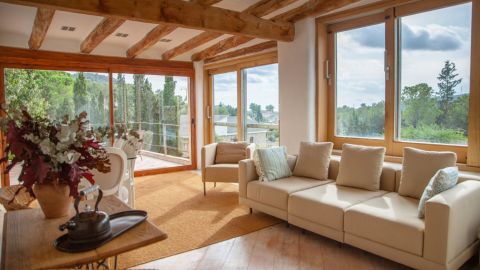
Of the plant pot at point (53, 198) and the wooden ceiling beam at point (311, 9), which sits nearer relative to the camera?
the plant pot at point (53, 198)

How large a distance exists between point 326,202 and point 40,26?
13.2ft

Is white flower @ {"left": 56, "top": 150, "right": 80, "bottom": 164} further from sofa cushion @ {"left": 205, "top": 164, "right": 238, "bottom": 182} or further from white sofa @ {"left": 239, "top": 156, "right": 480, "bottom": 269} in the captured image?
sofa cushion @ {"left": 205, "top": 164, "right": 238, "bottom": 182}

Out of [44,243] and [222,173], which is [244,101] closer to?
[222,173]

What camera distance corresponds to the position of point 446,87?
3652 mm

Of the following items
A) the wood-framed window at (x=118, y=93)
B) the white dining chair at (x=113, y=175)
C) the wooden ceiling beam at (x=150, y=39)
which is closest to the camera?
the white dining chair at (x=113, y=175)

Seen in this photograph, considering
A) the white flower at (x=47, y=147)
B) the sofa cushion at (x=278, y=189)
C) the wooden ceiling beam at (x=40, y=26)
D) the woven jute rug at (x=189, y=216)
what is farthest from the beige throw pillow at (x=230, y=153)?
the white flower at (x=47, y=147)

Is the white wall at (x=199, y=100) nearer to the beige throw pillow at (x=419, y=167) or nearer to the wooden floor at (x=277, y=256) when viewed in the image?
the wooden floor at (x=277, y=256)

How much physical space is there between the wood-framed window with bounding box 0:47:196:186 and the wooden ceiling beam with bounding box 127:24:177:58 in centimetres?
36

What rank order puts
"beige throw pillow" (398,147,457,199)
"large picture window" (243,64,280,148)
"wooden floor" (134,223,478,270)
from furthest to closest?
1. "large picture window" (243,64,280,148)
2. "beige throw pillow" (398,147,457,199)
3. "wooden floor" (134,223,478,270)

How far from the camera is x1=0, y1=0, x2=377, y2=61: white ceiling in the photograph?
4371mm

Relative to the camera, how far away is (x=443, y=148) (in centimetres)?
372

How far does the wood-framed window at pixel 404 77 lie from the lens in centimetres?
352

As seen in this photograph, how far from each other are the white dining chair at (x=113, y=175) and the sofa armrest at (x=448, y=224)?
259 cm

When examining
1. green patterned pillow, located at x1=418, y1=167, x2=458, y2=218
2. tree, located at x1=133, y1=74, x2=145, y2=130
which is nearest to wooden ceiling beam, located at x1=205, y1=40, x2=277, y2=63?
tree, located at x1=133, y1=74, x2=145, y2=130
